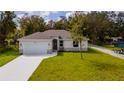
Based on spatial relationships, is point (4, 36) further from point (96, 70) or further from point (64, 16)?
point (96, 70)

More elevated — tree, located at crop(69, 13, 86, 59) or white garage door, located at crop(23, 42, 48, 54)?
tree, located at crop(69, 13, 86, 59)

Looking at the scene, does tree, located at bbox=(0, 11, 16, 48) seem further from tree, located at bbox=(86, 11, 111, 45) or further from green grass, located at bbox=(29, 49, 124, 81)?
tree, located at bbox=(86, 11, 111, 45)

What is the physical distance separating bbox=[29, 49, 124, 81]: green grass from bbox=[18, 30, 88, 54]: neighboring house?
2.01m

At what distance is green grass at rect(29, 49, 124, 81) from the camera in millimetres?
12922

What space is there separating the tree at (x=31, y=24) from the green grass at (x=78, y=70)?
2.73 metres

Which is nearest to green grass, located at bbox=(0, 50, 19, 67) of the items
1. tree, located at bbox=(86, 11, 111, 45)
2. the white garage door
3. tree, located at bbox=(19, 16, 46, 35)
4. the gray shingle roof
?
the white garage door

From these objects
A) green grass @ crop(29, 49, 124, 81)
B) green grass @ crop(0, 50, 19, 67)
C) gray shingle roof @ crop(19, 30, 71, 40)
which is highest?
gray shingle roof @ crop(19, 30, 71, 40)

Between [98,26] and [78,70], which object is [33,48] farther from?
[98,26]

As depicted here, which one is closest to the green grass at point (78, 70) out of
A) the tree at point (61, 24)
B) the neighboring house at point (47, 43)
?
the neighboring house at point (47, 43)

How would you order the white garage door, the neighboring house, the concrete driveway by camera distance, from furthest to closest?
1. the neighboring house
2. the white garage door
3. the concrete driveway

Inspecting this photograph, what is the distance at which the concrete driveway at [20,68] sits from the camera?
42.3 ft

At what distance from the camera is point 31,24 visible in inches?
712

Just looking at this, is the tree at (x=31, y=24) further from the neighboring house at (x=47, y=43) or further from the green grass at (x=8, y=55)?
the green grass at (x=8, y=55)
